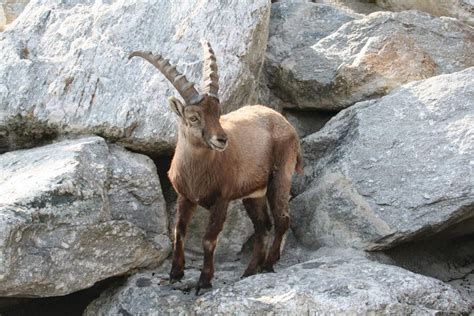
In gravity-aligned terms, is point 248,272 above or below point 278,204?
below

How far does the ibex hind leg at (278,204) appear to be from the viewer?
8484 millimetres

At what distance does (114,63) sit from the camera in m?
9.33

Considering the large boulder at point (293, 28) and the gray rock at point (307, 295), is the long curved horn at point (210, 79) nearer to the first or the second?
the gray rock at point (307, 295)

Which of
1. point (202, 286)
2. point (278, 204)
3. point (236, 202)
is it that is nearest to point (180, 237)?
point (202, 286)

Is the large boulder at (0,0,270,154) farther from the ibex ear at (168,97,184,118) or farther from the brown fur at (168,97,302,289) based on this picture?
the ibex ear at (168,97,184,118)

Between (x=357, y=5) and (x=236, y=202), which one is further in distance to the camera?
(x=357, y=5)

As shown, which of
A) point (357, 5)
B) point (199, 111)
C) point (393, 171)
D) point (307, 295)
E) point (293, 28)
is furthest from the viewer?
point (357, 5)

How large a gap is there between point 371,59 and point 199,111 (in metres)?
3.92

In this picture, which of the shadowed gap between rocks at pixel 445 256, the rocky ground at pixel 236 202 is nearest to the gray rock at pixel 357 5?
the rocky ground at pixel 236 202

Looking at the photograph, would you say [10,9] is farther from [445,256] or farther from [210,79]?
[445,256]

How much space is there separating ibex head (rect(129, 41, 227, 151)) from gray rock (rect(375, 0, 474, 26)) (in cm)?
594

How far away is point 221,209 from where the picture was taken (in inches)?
306

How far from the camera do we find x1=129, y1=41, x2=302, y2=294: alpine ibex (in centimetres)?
744

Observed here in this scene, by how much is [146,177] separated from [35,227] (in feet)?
4.90
